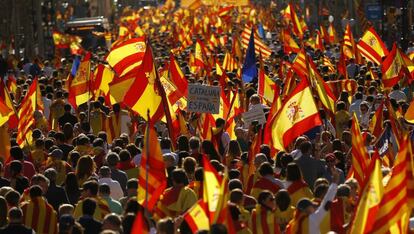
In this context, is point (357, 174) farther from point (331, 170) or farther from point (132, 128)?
point (132, 128)

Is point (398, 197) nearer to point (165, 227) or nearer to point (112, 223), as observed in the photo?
point (165, 227)

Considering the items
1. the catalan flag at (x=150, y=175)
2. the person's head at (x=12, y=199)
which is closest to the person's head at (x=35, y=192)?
the person's head at (x=12, y=199)

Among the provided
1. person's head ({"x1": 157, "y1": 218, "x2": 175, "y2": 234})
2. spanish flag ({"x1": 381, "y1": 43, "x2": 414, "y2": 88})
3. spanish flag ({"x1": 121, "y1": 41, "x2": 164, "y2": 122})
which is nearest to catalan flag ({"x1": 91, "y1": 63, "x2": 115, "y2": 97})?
spanish flag ({"x1": 381, "y1": 43, "x2": 414, "y2": 88})

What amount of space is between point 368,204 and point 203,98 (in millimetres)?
8554

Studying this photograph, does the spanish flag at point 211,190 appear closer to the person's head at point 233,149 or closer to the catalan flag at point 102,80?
the person's head at point 233,149

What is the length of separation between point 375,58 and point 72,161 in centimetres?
1195

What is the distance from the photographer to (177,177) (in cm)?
1408

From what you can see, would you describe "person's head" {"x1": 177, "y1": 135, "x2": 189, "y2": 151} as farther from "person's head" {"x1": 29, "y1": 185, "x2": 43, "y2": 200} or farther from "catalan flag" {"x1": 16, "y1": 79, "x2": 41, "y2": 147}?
"person's head" {"x1": 29, "y1": 185, "x2": 43, "y2": 200}

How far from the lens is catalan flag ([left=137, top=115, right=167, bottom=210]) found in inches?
524

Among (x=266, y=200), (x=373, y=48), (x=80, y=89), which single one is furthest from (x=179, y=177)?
(x=373, y=48)

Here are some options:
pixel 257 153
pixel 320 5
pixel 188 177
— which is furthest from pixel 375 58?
pixel 320 5

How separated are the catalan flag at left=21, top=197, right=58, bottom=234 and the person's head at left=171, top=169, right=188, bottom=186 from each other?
3.39ft

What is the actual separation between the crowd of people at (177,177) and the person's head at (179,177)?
0.04ft

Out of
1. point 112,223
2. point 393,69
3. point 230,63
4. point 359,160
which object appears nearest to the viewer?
point 112,223
